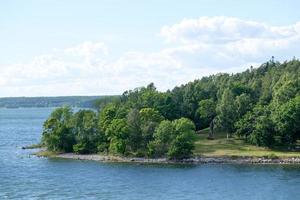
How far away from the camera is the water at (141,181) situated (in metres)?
74.9

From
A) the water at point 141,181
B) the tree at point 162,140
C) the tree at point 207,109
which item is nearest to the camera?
the water at point 141,181

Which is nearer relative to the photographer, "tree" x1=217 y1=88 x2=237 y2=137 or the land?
the land

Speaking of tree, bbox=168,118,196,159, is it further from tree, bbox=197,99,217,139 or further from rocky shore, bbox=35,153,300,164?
tree, bbox=197,99,217,139

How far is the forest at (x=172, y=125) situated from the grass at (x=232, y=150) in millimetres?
1741

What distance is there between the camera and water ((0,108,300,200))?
2948 inches

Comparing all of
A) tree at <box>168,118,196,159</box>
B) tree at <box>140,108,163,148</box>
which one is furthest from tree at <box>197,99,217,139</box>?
tree at <box>168,118,196,159</box>

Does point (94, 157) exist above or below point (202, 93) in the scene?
below

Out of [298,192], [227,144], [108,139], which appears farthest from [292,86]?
[298,192]

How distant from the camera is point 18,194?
75.6m

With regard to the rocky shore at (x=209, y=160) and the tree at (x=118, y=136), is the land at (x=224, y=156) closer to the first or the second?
the rocky shore at (x=209, y=160)

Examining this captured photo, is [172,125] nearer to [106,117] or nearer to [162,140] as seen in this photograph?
[162,140]

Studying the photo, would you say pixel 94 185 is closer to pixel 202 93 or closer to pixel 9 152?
pixel 9 152

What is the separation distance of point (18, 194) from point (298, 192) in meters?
35.8

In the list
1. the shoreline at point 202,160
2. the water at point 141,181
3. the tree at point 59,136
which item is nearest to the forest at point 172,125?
the tree at point 59,136
